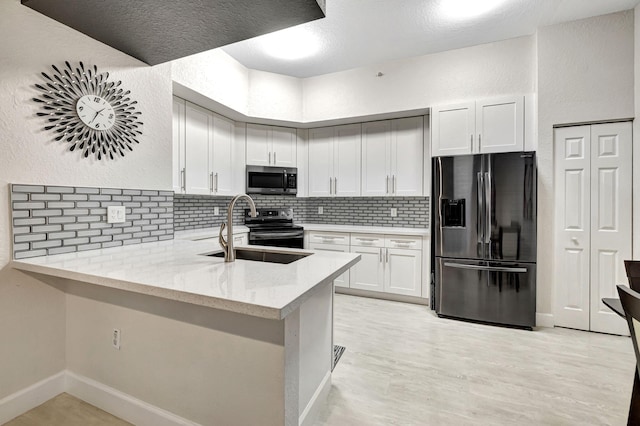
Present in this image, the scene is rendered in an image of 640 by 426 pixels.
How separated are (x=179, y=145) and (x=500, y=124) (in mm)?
3392

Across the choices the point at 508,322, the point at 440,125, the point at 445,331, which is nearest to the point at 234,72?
the point at 440,125

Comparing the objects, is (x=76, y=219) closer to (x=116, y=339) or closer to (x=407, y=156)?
(x=116, y=339)

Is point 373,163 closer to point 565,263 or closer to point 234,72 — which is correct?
point 234,72

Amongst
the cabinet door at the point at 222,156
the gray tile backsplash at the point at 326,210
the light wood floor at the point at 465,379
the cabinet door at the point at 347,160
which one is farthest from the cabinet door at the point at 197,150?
the light wood floor at the point at 465,379

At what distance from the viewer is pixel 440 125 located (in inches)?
128

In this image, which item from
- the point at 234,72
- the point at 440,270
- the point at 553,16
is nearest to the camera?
the point at 553,16

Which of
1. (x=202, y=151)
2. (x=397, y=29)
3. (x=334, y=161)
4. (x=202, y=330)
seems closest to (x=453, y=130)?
(x=397, y=29)

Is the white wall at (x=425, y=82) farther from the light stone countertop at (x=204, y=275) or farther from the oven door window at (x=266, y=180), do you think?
the light stone countertop at (x=204, y=275)

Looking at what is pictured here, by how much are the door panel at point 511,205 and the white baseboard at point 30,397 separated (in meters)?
3.55

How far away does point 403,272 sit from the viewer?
137 inches

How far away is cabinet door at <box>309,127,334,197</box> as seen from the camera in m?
4.20

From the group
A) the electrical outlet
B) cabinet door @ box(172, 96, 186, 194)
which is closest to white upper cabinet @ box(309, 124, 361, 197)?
cabinet door @ box(172, 96, 186, 194)

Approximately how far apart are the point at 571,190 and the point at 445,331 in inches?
71.8

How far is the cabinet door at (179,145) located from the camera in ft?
9.95
